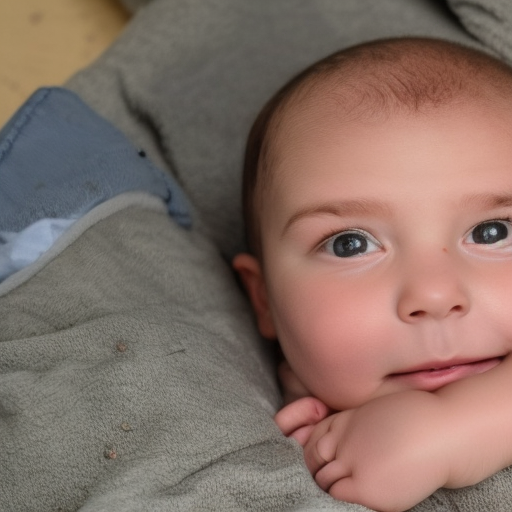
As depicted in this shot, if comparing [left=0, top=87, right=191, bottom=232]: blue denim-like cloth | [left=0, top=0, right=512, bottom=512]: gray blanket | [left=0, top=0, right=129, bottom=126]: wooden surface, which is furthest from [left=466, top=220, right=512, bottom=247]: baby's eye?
[left=0, top=0, right=129, bottom=126]: wooden surface

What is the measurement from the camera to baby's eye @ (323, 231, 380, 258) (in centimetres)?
98

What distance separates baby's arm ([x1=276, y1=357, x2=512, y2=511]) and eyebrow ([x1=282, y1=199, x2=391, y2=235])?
22 centimetres

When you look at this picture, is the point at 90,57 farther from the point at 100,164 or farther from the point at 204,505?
the point at 204,505

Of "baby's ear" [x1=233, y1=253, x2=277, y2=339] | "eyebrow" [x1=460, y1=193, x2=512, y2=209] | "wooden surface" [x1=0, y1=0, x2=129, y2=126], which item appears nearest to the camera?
"eyebrow" [x1=460, y1=193, x2=512, y2=209]

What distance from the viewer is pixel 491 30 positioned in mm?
1370

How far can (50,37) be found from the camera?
1.81 metres

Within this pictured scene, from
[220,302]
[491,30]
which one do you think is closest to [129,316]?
[220,302]

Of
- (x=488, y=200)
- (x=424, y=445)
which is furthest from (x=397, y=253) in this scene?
(x=424, y=445)

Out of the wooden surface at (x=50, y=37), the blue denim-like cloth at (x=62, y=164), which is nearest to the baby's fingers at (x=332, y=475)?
the blue denim-like cloth at (x=62, y=164)

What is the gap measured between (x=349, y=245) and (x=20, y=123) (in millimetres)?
526

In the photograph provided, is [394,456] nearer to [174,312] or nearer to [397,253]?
[397,253]

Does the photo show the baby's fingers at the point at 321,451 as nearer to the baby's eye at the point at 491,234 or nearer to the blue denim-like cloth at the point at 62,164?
the baby's eye at the point at 491,234

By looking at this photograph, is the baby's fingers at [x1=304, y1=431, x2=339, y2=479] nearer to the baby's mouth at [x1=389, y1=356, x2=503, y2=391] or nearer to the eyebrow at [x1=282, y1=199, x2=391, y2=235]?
the baby's mouth at [x1=389, y1=356, x2=503, y2=391]

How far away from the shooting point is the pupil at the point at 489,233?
3.15ft
